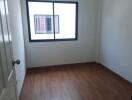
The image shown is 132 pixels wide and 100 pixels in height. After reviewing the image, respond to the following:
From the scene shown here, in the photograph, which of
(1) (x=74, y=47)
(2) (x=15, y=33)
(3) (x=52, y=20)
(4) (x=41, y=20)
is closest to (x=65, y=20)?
(3) (x=52, y=20)

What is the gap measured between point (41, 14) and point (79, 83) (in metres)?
2.26

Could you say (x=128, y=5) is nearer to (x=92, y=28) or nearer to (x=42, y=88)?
(x=92, y=28)

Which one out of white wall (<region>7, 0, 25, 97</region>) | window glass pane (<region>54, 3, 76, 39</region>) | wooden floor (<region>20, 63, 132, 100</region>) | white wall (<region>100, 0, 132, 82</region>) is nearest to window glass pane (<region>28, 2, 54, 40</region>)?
window glass pane (<region>54, 3, 76, 39</region>)

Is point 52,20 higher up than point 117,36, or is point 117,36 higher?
point 52,20

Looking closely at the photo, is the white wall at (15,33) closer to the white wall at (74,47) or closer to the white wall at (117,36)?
the white wall at (74,47)

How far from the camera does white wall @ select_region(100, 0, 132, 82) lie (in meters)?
2.87

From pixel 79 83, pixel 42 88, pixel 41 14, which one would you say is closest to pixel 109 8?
pixel 41 14

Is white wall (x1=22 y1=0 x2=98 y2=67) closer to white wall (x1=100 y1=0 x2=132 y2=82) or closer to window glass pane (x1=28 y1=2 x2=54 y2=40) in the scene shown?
window glass pane (x1=28 y1=2 x2=54 y2=40)

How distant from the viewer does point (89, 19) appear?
A: 13.1 feet

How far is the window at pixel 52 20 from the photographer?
362 centimetres

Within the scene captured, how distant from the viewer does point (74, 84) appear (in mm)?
2928

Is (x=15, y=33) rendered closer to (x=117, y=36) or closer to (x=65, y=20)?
(x=65, y=20)

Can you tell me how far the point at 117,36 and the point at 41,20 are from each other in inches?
87.2

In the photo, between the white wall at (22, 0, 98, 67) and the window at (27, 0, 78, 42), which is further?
the white wall at (22, 0, 98, 67)
